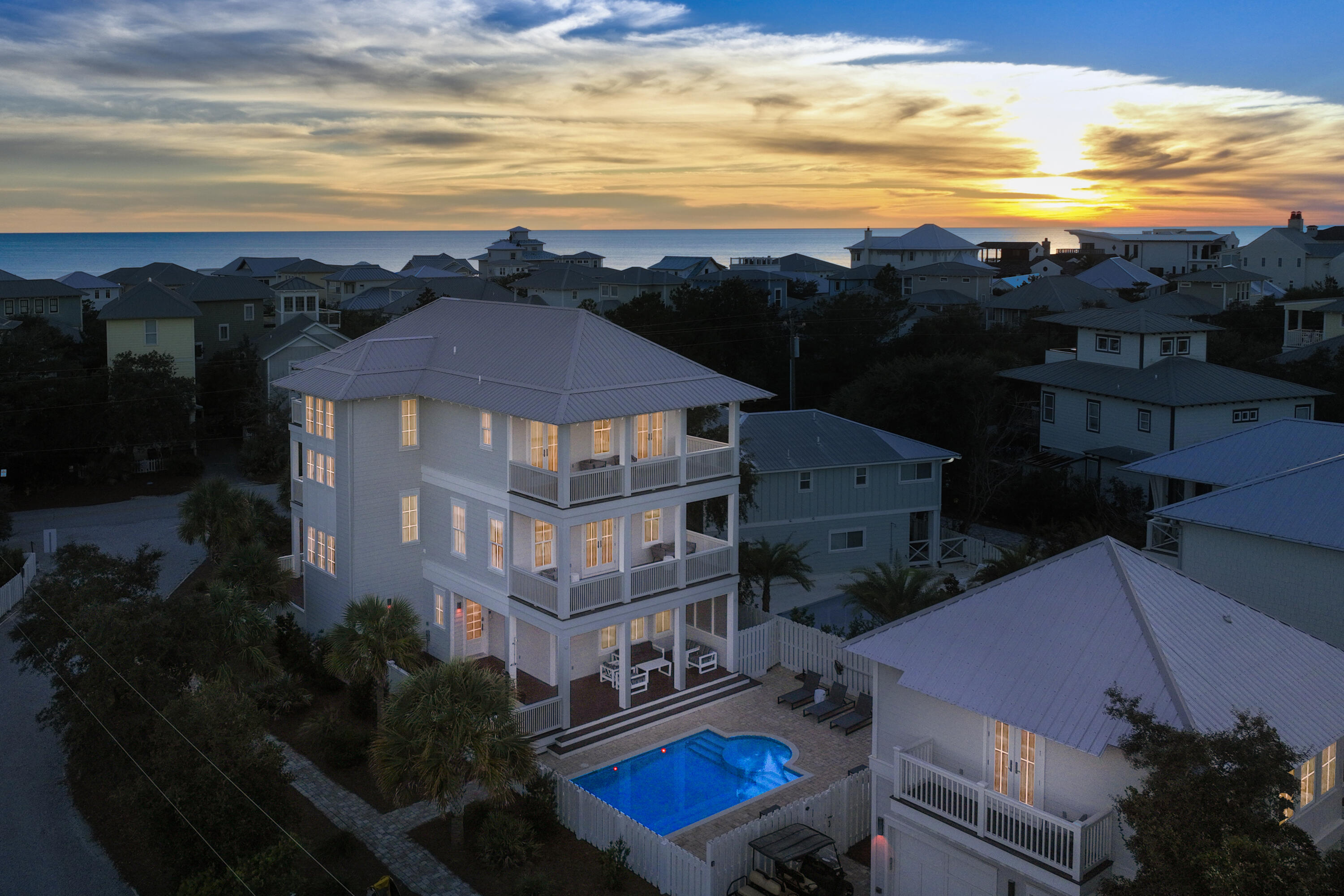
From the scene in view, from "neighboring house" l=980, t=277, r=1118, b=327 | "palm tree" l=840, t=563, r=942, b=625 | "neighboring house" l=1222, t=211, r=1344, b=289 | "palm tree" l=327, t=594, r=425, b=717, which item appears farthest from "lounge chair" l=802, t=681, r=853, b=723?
"neighboring house" l=1222, t=211, r=1344, b=289

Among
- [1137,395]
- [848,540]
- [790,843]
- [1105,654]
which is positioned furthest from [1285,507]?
[1137,395]

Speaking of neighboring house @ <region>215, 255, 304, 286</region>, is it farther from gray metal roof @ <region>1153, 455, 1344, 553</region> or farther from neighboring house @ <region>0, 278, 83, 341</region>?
gray metal roof @ <region>1153, 455, 1344, 553</region>

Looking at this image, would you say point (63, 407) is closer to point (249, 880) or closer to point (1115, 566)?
point (249, 880)

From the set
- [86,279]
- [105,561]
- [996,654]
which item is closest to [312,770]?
[105,561]

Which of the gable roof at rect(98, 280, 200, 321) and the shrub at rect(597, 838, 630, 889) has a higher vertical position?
the gable roof at rect(98, 280, 200, 321)

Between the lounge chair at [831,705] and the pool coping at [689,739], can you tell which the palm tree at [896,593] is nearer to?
the lounge chair at [831,705]
